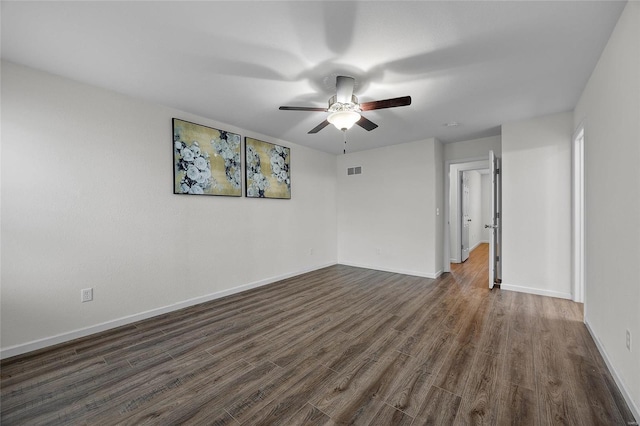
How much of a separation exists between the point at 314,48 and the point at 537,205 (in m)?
3.73

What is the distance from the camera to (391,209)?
5082mm

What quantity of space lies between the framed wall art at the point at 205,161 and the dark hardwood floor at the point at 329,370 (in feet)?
5.33

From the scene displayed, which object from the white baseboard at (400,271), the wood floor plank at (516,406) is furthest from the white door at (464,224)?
the wood floor plank at (516,406)

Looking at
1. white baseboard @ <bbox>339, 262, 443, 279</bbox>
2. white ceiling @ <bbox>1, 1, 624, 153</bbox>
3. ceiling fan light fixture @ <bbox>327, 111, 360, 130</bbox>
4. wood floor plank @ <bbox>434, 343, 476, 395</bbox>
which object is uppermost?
white ceiling @ <bbox>1, 1, 624, 153</bbox>

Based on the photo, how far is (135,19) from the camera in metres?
1.72

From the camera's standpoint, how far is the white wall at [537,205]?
3469 mm

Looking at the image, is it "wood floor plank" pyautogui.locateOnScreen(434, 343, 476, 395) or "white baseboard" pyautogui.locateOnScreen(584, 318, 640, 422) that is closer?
"white baseboard" pyautogui.locateOnScreen(584, 318, 640, 422)

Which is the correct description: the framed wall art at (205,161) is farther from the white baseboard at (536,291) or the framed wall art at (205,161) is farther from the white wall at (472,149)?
the white baseboard at (536,291)

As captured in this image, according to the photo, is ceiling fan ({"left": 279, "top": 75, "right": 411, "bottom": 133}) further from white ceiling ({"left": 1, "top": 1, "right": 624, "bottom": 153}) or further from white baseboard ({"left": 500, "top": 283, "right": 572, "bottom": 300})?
white baseboard ({"left": 500, "top": 283, "right": 572, "bottom": 300})

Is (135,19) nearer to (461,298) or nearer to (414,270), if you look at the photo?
(461,298)

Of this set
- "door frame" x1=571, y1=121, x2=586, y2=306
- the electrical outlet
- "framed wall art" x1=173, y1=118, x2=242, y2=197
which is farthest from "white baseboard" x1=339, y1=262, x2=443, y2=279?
the electrical outlet

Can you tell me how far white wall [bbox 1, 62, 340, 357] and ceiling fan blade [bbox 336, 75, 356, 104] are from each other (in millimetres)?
2040

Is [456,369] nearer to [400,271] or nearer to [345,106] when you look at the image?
[345,106]

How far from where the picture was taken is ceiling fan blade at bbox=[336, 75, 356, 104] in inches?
93.2
